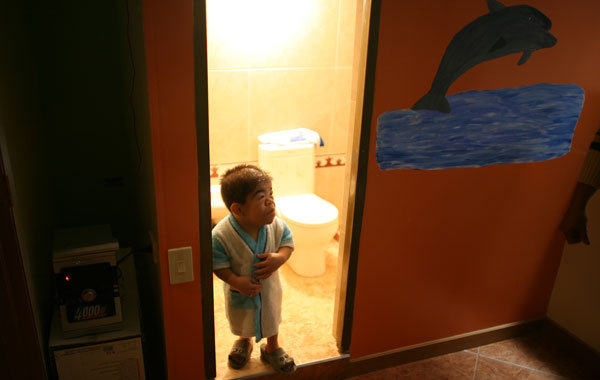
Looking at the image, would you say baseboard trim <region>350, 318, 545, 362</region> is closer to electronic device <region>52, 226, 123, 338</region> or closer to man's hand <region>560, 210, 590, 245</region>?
man's hand <region>560, 210, 590, 245</region>

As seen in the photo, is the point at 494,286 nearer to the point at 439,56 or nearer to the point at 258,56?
the point at 439,56

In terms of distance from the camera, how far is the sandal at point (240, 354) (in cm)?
207

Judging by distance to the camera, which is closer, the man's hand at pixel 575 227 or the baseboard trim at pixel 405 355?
the baseboard trim at pixel 405 355

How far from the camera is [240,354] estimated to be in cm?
208

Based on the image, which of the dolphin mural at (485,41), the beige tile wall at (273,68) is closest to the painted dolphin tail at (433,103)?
the dolphin mural at (485,41)

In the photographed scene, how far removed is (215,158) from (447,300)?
1794 mm

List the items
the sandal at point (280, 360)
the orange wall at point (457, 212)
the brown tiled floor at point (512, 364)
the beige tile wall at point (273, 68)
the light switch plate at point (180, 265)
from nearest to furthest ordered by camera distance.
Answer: the light switch plate at point (180, 265), the orange wall at point (457, 212), the sandal at point (280, 360), the brown tiled floor at point (512, 364), the beige tile wall at point (273, 68)

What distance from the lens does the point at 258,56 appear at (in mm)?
3064

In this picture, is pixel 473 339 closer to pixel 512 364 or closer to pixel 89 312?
pixel 512 364

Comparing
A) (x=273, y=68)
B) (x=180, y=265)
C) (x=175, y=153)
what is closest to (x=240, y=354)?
(x=180, y=265)

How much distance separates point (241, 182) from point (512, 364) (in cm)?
175

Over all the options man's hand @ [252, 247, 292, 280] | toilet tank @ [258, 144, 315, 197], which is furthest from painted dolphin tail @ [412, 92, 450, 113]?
toilet tank @ [258, 144, 315, 197]

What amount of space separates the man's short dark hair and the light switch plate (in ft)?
0.98

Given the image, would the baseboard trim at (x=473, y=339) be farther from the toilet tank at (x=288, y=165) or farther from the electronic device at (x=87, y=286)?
the toilet tank at (x=288, y=165)
